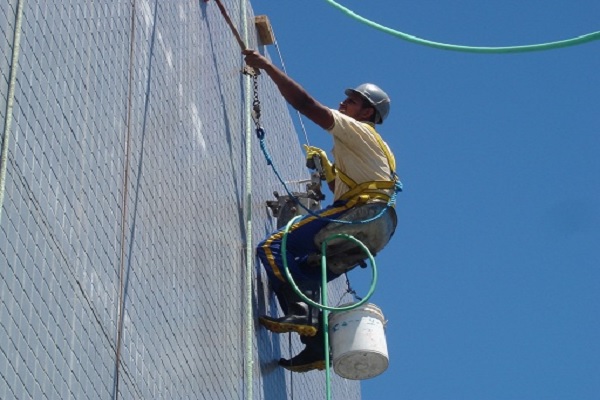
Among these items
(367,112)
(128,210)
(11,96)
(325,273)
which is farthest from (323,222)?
(11,96)

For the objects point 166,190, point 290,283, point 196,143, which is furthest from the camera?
point 290,283

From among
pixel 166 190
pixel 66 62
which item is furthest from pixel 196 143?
pixel 66 62

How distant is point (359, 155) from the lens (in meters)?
9.39

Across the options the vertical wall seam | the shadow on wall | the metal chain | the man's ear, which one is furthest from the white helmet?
the vertical wall seam

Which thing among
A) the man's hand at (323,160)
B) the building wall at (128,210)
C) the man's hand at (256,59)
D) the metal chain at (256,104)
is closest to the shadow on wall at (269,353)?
the building wall at (128,210)

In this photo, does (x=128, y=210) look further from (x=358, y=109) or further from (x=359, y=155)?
(x=358, y=109)

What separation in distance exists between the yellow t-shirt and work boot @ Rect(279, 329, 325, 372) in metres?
0.97

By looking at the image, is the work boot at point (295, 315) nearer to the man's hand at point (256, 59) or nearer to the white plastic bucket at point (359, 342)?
the white plastic bucket at point (359, 342)

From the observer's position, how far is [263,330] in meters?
9.48

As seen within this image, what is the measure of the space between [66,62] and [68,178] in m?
0.61

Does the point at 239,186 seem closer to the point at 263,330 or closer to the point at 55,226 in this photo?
the point at 263,330

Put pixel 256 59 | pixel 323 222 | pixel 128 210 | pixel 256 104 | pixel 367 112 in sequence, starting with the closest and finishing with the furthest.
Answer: pixel 128 210 → pixel 256 59 → pixel 256 104 → pixel 323 222 → pixel 367 112

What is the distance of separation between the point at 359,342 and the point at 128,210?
101 inches

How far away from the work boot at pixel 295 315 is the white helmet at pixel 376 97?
1.29 metres
